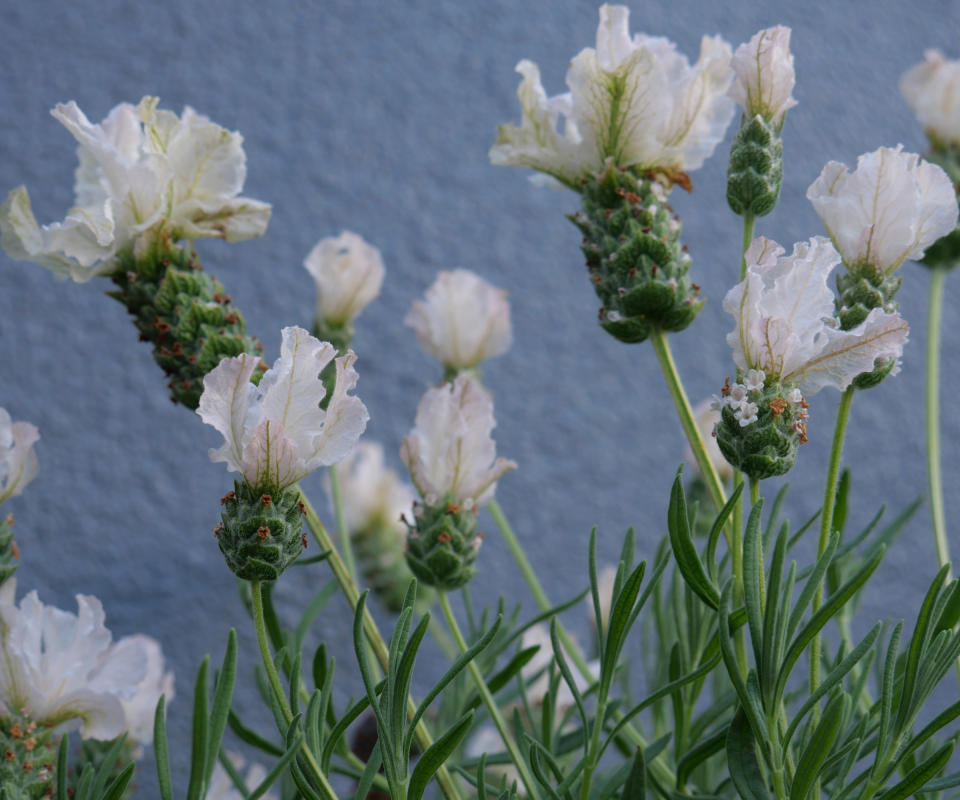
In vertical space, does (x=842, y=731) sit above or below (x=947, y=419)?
below

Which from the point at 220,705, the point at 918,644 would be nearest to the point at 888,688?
the point at 918,644

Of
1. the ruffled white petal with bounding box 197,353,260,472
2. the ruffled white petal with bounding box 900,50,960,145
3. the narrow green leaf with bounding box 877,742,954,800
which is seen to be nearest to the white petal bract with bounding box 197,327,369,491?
the ruffled white petal with bounding box 197,353,260,472

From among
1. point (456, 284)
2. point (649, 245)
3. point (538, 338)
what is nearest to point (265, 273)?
point (538, 338)

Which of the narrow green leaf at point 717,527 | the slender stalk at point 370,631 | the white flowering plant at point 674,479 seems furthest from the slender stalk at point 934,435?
the slender stalk at point 370,631

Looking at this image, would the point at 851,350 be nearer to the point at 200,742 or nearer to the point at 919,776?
the point at 919,776

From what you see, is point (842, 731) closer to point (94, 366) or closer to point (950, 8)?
point (94, 366)

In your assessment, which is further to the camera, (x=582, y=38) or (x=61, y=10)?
(x=582, y=38)
